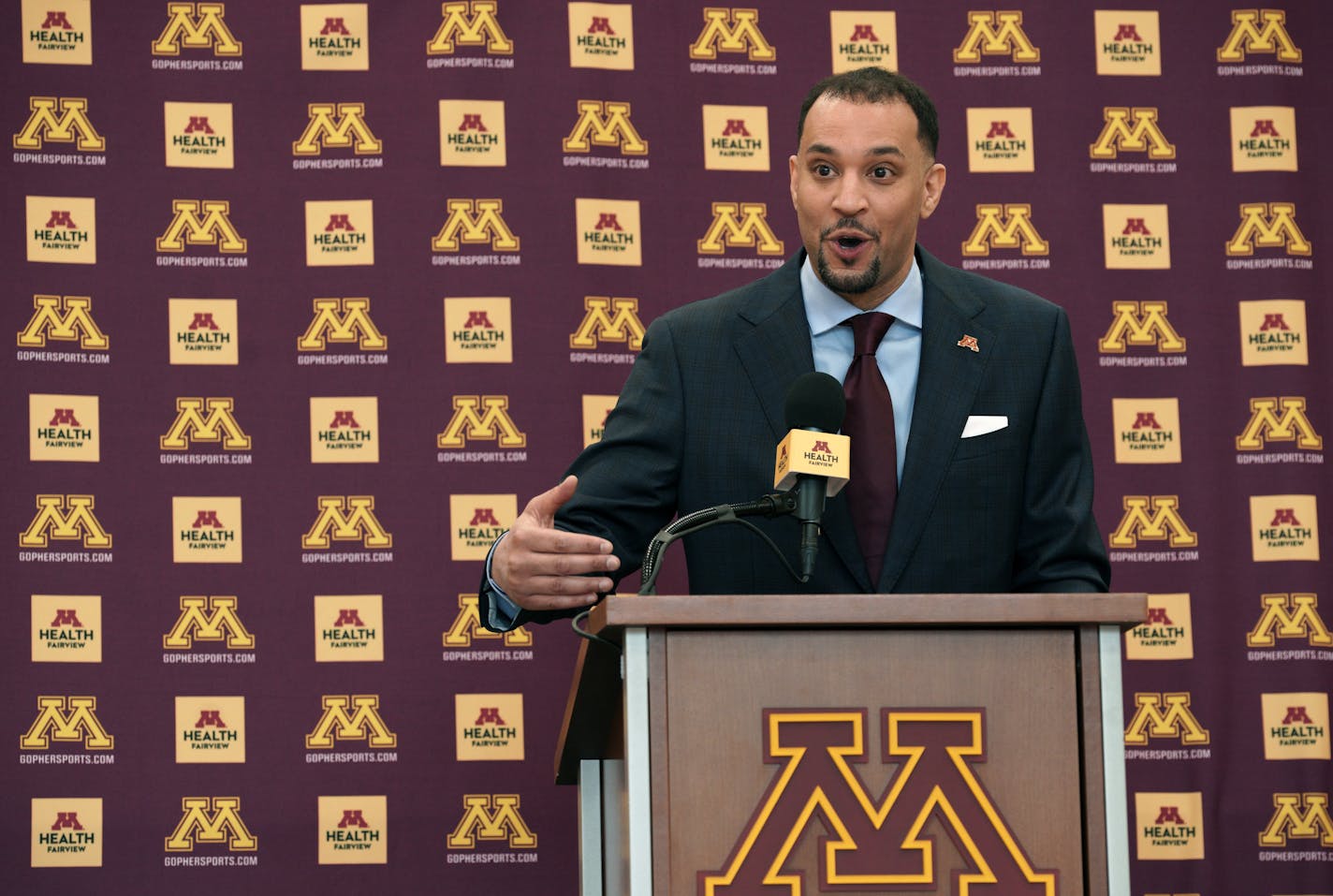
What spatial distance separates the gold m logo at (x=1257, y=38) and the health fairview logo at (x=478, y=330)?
193 cm

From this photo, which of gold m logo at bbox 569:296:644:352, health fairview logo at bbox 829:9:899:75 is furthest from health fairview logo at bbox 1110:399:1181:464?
gold m logo at bbox 569:296:644:352

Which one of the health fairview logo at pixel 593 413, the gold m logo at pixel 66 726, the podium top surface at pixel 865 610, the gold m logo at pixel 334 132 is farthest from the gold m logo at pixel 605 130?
the podium top surface at pixel 865 610

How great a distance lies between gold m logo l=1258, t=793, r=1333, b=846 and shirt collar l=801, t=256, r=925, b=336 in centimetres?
194

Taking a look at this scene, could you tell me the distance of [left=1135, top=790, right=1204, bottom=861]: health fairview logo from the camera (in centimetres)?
362

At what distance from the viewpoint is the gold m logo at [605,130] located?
372 cm

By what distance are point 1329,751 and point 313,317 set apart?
8.66ft

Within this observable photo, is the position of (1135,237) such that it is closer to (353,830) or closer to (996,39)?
(996,39)

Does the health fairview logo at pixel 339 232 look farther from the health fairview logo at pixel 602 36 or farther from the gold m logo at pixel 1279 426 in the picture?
the gold m logo at pixel 1279 426

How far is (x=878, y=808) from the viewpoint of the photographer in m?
1.54

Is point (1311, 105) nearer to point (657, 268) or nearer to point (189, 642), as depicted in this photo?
point (657, 268)

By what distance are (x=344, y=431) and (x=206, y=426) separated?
0.32 metres

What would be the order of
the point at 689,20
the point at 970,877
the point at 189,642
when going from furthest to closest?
1. the point at 689,20
2. the point at 189,642
3. the point at 970,877

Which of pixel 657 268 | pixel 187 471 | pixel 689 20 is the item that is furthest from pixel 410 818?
pixel 689 20

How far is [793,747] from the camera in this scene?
1.56 metres
